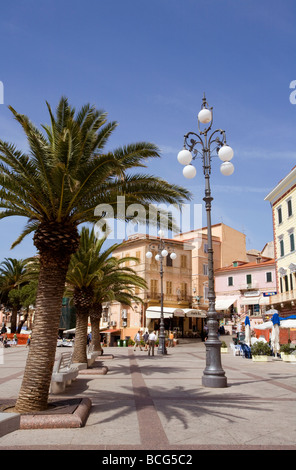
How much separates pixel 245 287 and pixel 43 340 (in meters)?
40.6

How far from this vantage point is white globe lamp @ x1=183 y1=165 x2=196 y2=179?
1131 centimetres

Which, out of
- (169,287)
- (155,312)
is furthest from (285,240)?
(169,287)

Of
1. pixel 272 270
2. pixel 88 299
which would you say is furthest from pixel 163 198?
pixel 272 270

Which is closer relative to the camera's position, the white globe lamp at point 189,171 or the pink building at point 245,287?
the white globe lamp at point 189,171

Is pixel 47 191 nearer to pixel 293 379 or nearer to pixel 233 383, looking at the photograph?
pixel 233 383

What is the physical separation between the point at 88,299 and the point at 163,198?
7877mm

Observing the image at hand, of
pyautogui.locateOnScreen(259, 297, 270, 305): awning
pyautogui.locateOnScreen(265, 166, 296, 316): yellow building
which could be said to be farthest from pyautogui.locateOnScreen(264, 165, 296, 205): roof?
pyautogui.locateOnScreen(259, 297, 270, 305): awning

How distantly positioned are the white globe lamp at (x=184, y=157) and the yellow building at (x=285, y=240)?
23.6m

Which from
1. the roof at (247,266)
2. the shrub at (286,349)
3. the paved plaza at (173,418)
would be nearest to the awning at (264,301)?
the roof at (247,266)

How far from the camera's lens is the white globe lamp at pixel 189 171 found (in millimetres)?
11312

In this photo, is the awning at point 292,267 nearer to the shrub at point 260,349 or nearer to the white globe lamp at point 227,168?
the shrub at point 260,349

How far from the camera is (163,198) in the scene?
9234 millimetres

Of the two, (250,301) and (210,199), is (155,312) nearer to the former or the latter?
(250,301)

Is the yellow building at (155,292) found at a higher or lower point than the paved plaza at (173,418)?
higher
